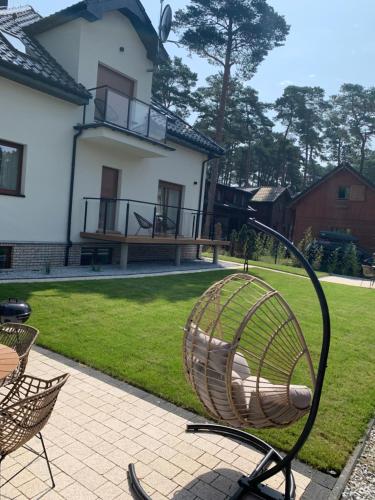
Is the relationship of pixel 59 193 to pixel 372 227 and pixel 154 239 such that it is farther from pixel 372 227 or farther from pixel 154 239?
pixel 372 227

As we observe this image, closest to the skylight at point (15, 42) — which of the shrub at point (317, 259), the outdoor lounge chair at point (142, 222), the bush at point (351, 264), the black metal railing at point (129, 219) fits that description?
the black metal railing at point (129, 219)

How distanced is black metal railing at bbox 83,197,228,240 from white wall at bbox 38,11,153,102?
3343 mm

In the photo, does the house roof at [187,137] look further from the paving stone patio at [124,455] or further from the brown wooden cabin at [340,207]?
the brown wooden cabin at [340,207]

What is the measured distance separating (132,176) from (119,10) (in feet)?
15.6

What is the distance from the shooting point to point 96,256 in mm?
11758

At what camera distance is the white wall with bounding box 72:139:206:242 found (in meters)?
11.1

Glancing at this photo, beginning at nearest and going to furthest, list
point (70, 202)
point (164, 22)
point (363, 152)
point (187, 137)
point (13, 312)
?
1. point (13, 312)
2. point (70, 202)
3. point (164, 22)
4. point (187, 137)
5. point (363, 152)

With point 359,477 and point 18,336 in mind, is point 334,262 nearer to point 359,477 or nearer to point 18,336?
point 359,477

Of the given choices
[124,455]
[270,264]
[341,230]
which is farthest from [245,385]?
[341,230]

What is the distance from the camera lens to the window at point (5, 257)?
30.8ft

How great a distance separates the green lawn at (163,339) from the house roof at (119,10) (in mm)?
7145

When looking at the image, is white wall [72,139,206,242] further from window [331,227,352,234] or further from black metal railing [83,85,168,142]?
window [331,227,352,234]

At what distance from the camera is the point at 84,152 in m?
11.0

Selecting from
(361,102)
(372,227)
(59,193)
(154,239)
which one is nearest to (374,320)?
(154,239)
